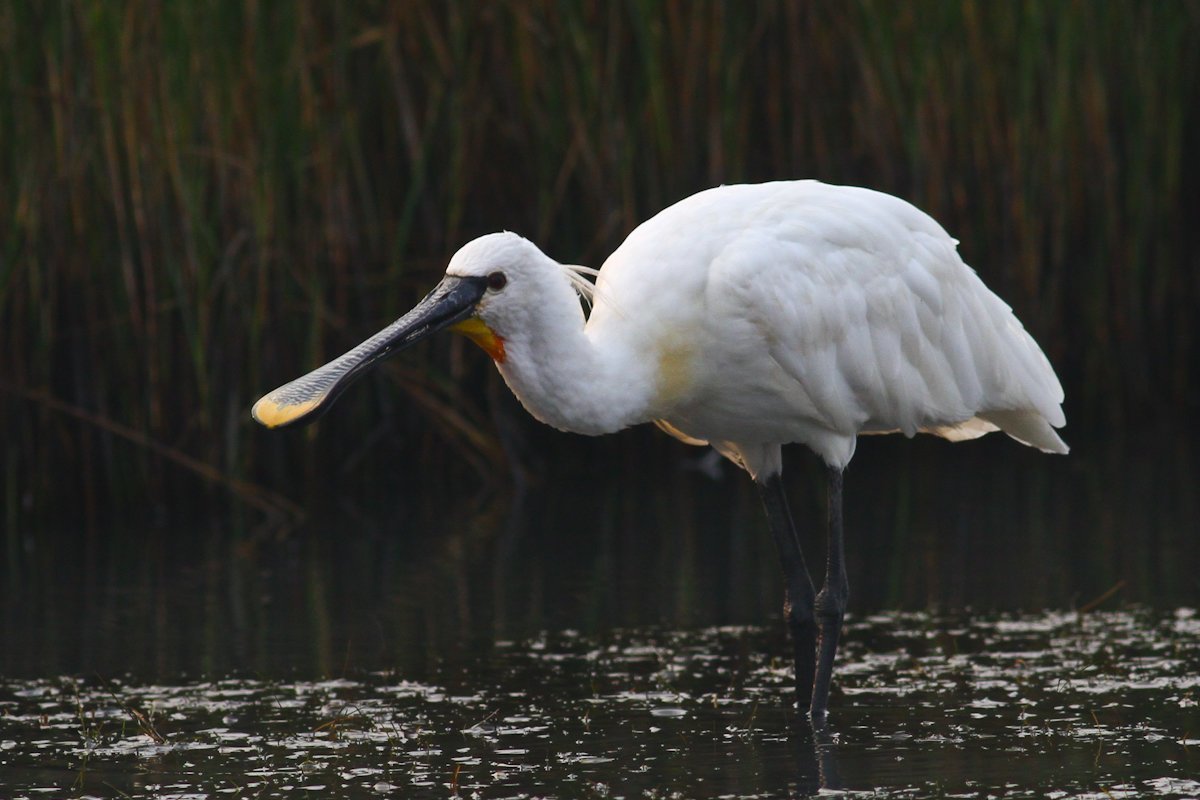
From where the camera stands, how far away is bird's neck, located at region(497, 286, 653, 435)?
5.77 meters

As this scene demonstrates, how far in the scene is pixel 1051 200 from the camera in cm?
1064

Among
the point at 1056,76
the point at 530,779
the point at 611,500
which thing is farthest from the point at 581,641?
the point at 1056,76

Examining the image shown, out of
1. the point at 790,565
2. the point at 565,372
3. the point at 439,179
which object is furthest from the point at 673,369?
the point at 439,179

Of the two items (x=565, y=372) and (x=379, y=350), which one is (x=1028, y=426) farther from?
(x=379, y=350)

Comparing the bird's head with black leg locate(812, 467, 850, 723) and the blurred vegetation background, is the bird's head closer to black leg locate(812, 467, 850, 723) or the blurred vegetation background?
black leg locate(812, 467, 850, 723)

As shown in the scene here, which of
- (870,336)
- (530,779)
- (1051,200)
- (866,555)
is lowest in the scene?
(530,779)

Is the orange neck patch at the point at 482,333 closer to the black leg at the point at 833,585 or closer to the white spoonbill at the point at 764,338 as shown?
the white spoonbill at the point at 764,338

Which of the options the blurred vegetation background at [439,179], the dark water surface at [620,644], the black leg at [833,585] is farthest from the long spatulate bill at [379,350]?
the blurred vegetation background at [439,179]

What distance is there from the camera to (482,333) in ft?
19.1

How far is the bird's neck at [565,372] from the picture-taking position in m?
5.77

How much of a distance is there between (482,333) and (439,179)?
4.21 metres

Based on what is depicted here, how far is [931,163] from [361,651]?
4415 mm

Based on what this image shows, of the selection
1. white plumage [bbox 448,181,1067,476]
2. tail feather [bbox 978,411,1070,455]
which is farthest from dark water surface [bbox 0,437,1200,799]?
white plumage [bbox 448,181,1067,476]

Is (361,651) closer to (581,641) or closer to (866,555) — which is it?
(581,641)
